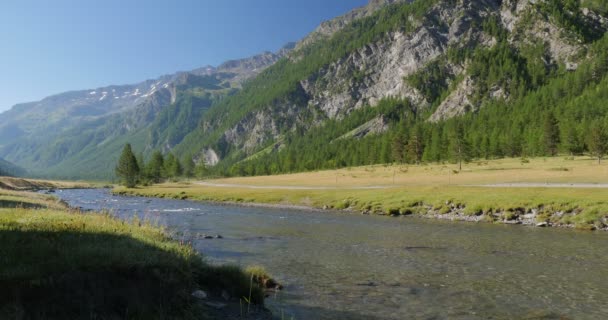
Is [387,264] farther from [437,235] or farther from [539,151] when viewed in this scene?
[539,151]

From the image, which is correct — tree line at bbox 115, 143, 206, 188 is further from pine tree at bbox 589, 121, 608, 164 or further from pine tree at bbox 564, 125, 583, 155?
pine tree at bbox 564, 125, 583, 155

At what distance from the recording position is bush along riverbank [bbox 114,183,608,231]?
36250 mm

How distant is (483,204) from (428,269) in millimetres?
27364

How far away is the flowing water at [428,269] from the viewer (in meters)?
14.1

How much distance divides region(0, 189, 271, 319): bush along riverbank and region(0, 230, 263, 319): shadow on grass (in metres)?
0.02

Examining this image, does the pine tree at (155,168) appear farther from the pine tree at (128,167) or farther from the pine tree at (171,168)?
the pine tree at (128,167)

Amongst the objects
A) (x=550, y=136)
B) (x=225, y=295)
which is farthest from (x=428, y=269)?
Answer: (x=550, y=136)

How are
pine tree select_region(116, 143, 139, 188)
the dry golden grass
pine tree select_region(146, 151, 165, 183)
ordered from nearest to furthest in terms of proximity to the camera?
the dry golden grass, pine tree select_region(116, 143, 139, 188), pine tree select_region(146, 151, 165, 183)

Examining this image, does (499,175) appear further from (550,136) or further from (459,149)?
(550,136)

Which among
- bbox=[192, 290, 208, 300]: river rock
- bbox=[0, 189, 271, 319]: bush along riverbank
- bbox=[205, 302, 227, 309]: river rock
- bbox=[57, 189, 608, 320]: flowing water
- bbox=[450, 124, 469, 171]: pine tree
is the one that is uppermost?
bbox=[450, 124, 469, 171]: pine tree

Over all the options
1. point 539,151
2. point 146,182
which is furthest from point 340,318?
point 146,182

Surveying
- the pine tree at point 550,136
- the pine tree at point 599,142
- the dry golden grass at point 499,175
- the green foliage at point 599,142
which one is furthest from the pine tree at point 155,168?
the green foliage at point 599,142

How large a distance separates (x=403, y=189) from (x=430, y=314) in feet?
166

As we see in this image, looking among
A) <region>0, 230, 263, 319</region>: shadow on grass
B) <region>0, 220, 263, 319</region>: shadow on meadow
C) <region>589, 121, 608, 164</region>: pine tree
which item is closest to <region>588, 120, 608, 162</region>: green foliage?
<region>589, 121, 608, 164</region>: pine tree
